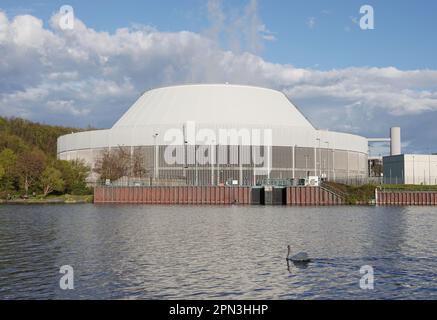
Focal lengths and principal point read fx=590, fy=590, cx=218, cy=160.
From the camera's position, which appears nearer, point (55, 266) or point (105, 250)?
point (55, 266)

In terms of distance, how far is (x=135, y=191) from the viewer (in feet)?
257

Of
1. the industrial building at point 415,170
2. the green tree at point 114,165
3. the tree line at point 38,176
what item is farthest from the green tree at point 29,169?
the industrial building at point 415,170

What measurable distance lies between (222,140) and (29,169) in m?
28.7

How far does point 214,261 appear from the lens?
71.8 ft

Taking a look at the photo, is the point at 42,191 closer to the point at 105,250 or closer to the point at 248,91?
the point at 248,91

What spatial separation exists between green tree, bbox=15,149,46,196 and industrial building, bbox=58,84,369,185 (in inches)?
526

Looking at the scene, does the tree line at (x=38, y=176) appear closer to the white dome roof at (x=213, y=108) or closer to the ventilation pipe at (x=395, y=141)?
the white dome roof at (x=213, y=108)

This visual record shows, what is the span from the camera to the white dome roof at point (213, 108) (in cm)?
9838

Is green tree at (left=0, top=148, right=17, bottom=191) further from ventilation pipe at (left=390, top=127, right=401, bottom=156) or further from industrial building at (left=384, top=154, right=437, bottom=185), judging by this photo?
ventilation pipe at (left=390, top=127, right=401, bottom=156)

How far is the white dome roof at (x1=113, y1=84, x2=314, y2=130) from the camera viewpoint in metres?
98.4

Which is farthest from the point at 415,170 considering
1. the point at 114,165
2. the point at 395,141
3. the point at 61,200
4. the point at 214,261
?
the point at 214,261
